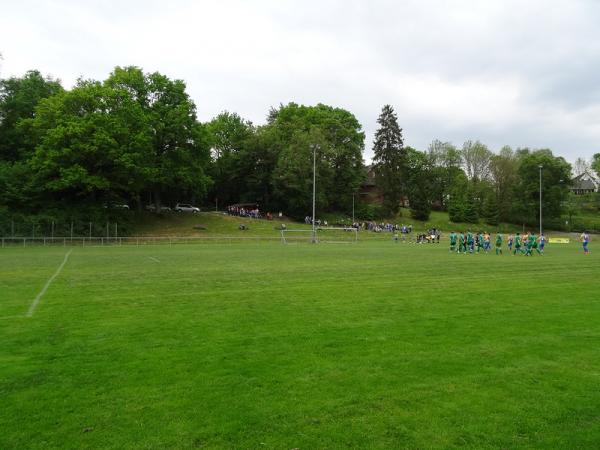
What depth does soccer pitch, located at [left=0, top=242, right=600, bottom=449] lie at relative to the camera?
4.63 meters

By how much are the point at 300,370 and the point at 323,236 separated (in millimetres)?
49288

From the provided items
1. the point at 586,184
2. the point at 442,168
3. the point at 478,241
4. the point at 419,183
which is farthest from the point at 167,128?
the point at 586,184

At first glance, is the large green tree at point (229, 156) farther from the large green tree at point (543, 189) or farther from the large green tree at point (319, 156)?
the large green tree at point (543, 189)

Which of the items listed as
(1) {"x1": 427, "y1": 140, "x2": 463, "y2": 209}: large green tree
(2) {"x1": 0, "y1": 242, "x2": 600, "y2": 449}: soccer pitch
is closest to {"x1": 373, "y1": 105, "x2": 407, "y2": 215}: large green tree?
(1) {"x1": 427, "y1": 140, "x2": 463, "y2": 209}: large green tree

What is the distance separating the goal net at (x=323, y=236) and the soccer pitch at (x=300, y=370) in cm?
3590

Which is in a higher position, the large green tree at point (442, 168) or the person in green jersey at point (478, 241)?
the large green tree at point (442, 168)

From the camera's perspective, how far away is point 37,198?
49000 millimetres

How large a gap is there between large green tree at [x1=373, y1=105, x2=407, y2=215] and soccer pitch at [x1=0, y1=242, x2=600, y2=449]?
65757 mm

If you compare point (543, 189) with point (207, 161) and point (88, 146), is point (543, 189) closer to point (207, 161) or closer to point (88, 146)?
point (207, 161)

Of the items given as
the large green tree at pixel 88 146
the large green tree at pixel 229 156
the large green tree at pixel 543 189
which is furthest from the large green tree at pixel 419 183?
the large green tree at pixel 88 146

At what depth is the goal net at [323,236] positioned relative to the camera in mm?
49522

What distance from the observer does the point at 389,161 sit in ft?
262

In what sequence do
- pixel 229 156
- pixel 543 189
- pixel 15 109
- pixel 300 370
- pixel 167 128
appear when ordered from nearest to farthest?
pixel 300 370
pixel 167 128
pixel 15 109
pixel 229 156
pixel 543 189

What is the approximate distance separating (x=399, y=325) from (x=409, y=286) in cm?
563
